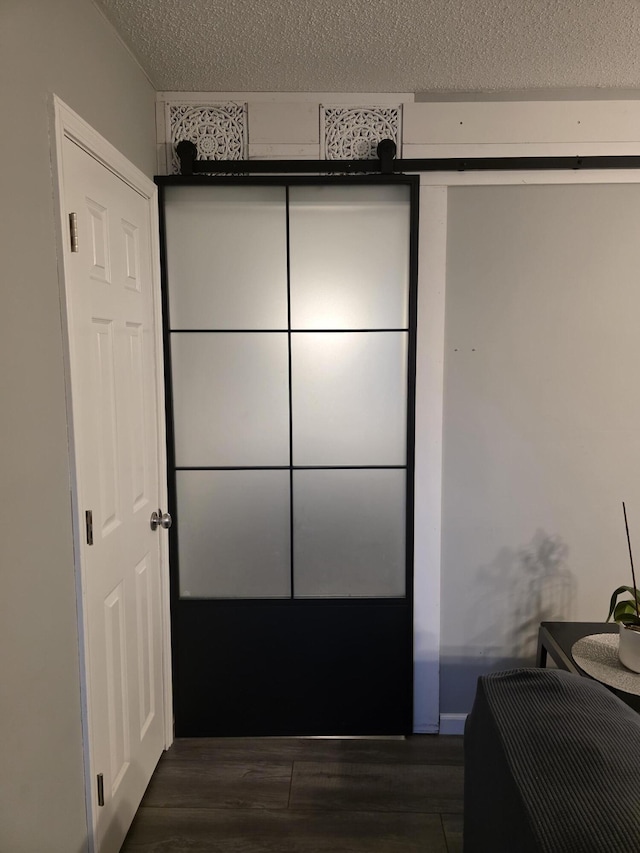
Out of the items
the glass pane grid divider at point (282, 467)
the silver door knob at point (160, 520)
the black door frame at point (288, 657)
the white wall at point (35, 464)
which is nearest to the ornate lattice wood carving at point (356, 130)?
the white wall at point (35, 464)

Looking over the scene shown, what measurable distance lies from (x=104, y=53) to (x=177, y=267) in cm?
71

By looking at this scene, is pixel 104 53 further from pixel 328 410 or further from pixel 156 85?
pixel 328 410

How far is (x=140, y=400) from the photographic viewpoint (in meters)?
1.93

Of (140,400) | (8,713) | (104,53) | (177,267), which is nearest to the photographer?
(8,713)

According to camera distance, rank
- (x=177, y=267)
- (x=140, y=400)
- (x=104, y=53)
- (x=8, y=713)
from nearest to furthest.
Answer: (x=8, y=713)
(x=104, y=53)
(x=140, y=400)
(x=177, y=267)

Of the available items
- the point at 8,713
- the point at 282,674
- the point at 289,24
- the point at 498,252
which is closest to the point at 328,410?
the point at 498,252

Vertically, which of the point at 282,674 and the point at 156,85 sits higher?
the point at 156,85

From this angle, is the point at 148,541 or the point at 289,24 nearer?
the point at 289,24

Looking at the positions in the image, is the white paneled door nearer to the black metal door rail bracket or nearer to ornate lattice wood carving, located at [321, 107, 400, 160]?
the black metal door rail bracket

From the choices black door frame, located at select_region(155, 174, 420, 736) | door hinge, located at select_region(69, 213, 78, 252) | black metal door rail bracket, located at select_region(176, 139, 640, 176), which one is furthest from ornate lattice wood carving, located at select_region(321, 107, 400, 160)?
black door frame, located at select_region(155, 174, 420, 736)

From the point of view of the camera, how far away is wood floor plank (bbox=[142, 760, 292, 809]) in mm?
1931

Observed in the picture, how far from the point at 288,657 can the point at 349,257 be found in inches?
64.0

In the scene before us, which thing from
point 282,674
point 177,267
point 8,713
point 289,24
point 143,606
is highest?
point 289,24

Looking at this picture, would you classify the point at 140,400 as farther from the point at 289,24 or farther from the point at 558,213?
the point at 558,213
